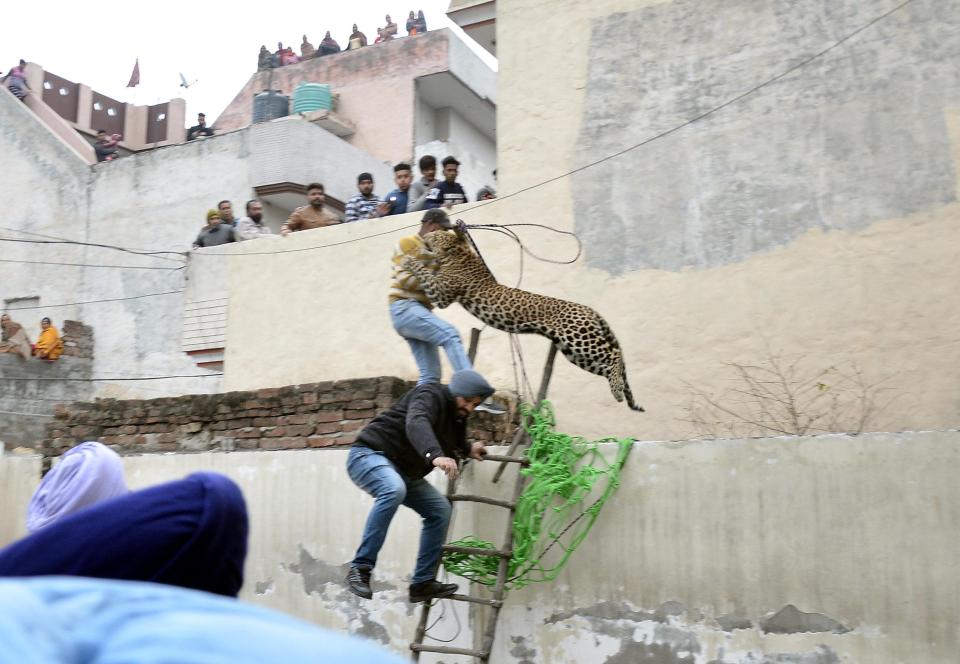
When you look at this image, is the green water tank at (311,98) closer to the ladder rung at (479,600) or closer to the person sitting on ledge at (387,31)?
the person sitting on ledge at (387,31)

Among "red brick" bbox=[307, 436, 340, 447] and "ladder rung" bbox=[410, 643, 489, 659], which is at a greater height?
"red brick" bbox=[307, 436, 340, 447]

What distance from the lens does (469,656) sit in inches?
245

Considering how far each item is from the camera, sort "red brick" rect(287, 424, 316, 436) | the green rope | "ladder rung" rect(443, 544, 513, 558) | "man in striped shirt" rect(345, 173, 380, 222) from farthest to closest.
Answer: "man in striped shirt" rect(345, 173, 380, 222), "red brick" rect(287, 424, 316, 436), the green rope, "ladder rung" rect(443, 544, 513, 558)

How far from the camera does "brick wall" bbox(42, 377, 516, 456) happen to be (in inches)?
320

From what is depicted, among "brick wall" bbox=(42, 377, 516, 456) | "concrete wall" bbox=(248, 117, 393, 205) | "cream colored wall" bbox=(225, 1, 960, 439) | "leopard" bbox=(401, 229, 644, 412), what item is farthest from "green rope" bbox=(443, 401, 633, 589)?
"concrete wall" bbox=(248, 117, 393, 205)

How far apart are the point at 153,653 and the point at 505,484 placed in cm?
559

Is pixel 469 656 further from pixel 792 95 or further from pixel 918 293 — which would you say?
pixel 792 95

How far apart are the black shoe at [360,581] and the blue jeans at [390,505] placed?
3 cm

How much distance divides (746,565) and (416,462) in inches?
78.8

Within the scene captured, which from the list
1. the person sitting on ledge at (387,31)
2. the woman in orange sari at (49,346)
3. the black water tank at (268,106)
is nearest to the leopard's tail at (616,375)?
the woman in orange sari at (49,346)

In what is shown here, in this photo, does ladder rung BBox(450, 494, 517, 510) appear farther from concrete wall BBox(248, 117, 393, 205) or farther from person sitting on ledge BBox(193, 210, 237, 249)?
concrete wall BBox(248, 117, 393, 205)

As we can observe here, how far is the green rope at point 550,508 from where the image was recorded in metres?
6.29

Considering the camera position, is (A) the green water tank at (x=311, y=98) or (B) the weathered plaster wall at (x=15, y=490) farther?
(A) the green water tank at (x=311, y=98)

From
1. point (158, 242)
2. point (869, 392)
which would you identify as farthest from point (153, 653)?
point (158, 242)
